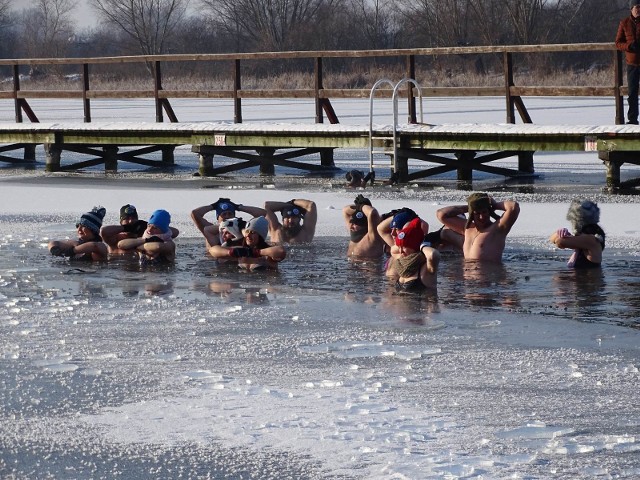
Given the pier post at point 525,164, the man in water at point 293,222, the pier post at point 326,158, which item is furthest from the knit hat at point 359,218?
the pier post at point 326,158

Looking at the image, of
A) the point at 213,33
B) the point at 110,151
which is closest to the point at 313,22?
the point at 213,33

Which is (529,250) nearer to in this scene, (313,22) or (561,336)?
(561,336)

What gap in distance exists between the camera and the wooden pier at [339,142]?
48.2 ft

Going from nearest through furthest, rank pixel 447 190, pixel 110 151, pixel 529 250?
pixel 529 250 < pixel 447 190 < pixel 110 151

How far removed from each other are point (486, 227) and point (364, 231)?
43.0 inches

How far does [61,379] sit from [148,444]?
1.23 metres

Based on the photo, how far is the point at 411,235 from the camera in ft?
30.2

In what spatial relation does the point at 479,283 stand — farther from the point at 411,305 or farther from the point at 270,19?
the point at 270,19

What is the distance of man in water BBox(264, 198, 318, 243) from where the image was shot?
11477mm

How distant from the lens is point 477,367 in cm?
649

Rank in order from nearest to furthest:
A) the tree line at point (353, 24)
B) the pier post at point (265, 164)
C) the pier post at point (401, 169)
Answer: the pier post at point (401, 169)
the pier post at point (265, 164)
the tree line at point (353, 24)

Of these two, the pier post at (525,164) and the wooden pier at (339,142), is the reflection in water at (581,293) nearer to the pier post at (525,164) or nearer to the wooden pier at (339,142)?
the wooden pier at (339,142)

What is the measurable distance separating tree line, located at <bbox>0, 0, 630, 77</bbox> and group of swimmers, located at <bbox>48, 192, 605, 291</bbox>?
3193 centimetres

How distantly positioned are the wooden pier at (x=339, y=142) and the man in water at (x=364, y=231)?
4539 millimetres
